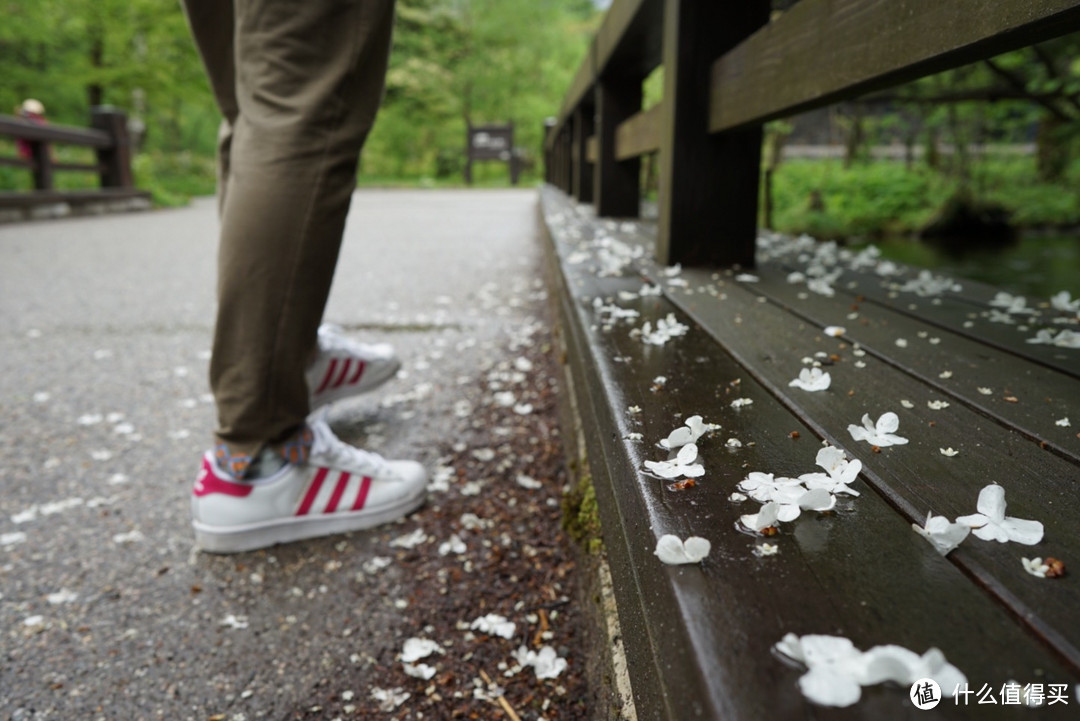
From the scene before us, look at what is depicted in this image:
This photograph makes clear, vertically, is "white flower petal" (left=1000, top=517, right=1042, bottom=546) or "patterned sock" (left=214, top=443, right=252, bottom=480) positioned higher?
"white flower petal" (left=1000, top=517, right=1042, bottom=546)

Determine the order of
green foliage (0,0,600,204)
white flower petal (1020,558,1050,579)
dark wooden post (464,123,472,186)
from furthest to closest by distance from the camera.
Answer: dark wooden post (464,123,472,186)
green foliage (0,0,600,204)
white flower petal (1020,558,1050,579)

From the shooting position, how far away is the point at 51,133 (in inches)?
315

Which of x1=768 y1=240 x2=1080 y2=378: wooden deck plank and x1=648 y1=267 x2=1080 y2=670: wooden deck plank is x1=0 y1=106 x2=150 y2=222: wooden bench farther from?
x1=648 y1=267 x2=1080 y2=670: wooden deck plank

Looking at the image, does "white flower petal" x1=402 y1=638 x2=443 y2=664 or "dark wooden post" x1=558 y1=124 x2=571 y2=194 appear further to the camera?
"dark wooden post" x1=558 y1=124 x2=571 y2=194

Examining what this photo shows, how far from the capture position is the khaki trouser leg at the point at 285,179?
1.22 m

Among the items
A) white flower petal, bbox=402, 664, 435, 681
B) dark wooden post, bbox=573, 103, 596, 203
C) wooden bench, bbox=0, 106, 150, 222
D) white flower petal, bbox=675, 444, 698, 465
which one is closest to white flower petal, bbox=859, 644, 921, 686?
white flower petal, bbox=675, 444, 698, 465

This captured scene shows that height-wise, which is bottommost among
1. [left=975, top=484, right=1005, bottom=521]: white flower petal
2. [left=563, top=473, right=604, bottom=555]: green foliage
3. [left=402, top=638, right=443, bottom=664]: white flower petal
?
[left=402, top=638, right=443, bottom=664]: white flower petal

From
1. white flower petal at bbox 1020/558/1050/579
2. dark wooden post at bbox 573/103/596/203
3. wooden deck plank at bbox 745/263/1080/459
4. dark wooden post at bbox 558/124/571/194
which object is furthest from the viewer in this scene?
dark wooden post at bbox 558/124/571/194

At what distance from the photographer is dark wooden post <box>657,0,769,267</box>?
7.19 ft

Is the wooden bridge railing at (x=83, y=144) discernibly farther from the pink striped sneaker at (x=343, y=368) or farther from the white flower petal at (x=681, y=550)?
the white flower petal at (x=681, y=550)

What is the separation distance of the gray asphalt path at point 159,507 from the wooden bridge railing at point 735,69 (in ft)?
3.02

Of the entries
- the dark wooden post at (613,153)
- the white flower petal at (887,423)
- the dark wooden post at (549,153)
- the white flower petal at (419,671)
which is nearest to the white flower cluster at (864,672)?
the white flower petal at (887,423)

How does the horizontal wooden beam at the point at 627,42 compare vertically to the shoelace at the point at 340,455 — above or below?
above

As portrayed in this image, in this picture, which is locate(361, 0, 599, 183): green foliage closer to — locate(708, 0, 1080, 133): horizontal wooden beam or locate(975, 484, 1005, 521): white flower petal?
locate(708, 0, 1080, 133): horizontal wooden beam
